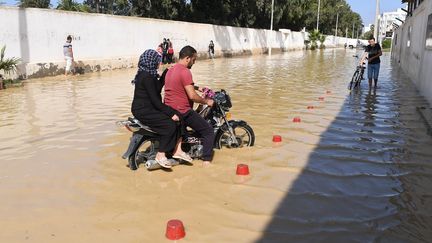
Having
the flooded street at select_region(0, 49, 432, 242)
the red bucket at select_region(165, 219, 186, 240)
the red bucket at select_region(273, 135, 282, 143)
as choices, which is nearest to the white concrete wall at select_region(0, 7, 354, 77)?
the flooded street at select_region(0, 49, 432, 242)

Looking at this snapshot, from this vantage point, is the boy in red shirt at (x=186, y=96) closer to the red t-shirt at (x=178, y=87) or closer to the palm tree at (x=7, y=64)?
the red t-shirt at (x=178, y=87)

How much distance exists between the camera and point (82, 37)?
21578 millimetres

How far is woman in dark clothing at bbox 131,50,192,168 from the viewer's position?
5391 millimetres

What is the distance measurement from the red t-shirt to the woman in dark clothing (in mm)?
212

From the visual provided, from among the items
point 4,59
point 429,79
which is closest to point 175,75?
point 429,79

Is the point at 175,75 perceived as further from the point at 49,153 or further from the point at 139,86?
the point at 49,153

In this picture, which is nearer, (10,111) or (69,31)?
(10,111)

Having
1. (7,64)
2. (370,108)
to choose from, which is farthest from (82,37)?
(370,108)

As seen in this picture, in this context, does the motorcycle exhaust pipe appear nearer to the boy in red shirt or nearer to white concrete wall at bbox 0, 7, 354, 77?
the boy in red shirt

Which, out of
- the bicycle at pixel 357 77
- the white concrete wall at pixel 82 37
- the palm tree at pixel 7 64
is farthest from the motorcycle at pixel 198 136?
the white concrete wall at pixel 82 37

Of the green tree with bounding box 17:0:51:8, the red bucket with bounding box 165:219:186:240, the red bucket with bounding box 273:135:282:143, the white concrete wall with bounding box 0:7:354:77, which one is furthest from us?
the green tree with bounding box 17:0:51:8

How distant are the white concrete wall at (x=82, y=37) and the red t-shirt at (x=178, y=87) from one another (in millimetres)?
13557

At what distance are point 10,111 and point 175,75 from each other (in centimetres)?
625

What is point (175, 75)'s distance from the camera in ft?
18.7
